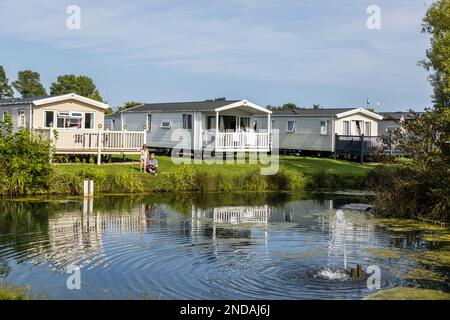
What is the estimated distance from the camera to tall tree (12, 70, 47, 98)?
77.6 m

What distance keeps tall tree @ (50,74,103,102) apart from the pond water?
5011 centimetres

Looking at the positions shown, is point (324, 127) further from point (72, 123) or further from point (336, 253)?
point (336, 253)

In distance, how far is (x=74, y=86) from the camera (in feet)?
244

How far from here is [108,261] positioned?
15.1m

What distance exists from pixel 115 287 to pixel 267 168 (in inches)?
899

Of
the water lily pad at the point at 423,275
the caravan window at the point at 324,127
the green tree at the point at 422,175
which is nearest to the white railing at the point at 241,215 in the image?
the green tree at the point at 422,175

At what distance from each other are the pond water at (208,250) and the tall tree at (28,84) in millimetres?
54637

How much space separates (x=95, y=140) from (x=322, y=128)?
795 inches

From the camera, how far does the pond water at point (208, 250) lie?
42.3 feet

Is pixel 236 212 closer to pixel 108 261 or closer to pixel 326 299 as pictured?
pixel 108 261

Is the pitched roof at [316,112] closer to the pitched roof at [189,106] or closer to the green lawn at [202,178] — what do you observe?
the pitched roof at [189,106]

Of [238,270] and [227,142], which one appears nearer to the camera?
[238,270]

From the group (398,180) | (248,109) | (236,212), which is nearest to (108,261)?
(236,212)

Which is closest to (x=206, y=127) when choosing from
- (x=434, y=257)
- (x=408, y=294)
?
(x=434, y=257)
